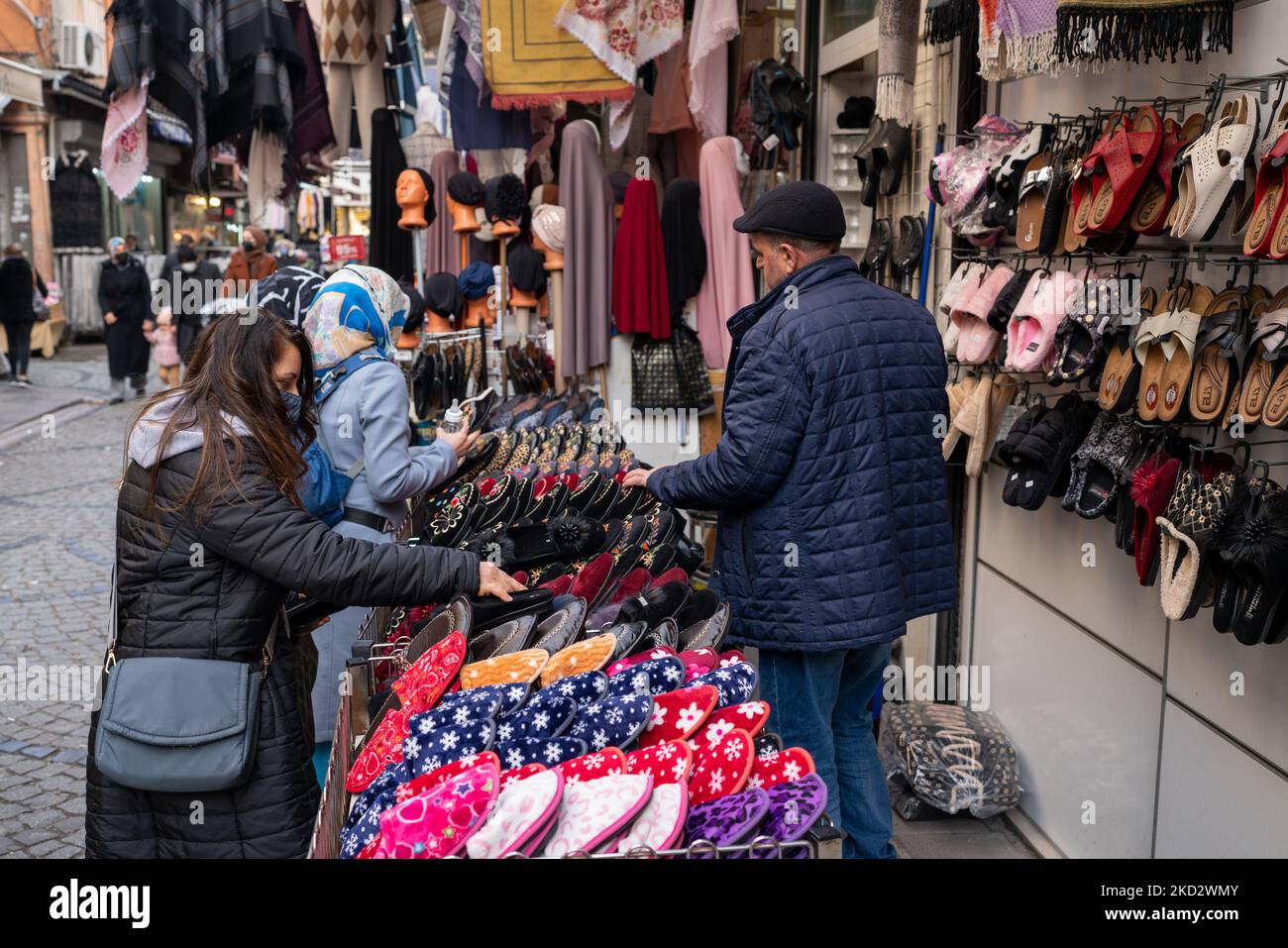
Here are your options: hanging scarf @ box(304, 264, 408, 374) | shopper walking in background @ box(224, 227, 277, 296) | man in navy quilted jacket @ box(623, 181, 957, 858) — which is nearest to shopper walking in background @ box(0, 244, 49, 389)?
shopper walking in background @ box(224, 227, 277, 296)

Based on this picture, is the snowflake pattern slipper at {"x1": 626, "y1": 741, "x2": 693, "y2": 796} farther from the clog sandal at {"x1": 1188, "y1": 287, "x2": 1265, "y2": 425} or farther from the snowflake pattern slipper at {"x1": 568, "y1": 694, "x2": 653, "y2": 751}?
the clog sandal at {"x1": 1188, "y1": 287, "x2": 1265, "y2": 425}

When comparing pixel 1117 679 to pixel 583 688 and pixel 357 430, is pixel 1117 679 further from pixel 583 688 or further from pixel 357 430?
pixel 357 430

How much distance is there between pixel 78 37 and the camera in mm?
21203

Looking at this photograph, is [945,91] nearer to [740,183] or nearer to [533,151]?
[740,183]

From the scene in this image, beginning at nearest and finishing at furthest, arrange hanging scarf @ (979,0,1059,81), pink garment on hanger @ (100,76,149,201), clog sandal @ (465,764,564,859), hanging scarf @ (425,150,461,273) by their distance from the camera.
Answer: clog sandal @ (465,764,564,859) → hanging scarf @ (979,0,1059,81) → pink garment on hanger @ (100,76,149,201) → hanging scarf @ (425,150,461,273)

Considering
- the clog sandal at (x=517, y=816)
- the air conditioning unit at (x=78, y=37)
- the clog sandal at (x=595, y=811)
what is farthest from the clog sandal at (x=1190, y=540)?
the air conditioning unit at (x=78, y=37)

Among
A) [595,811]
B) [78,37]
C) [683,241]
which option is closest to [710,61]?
[683,241]

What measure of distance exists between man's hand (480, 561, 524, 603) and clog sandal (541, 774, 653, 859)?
2.34ft

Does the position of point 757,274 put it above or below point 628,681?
above

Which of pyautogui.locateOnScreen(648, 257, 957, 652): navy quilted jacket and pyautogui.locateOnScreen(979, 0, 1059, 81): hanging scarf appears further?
pyautogui.locateOnScreen(979, 0, 1059, 81): hanging scarf

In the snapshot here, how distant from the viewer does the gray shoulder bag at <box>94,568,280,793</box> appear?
7.61 feet
